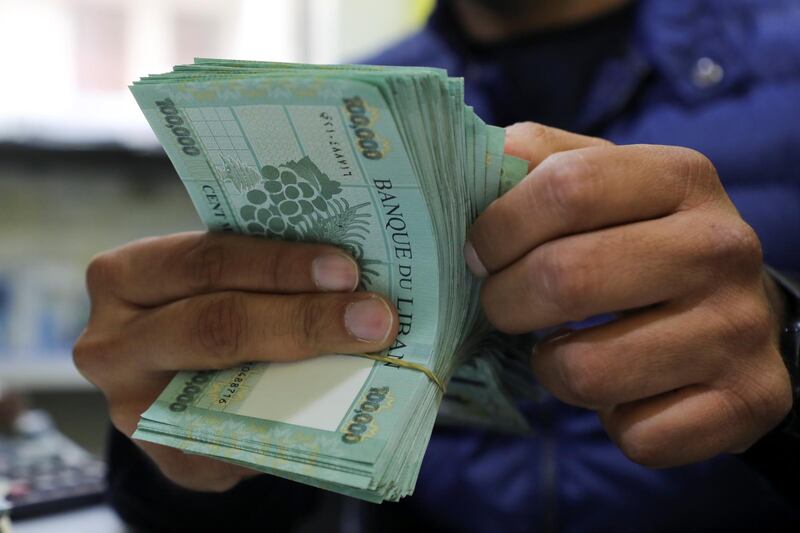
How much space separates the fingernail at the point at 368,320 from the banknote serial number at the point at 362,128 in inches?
4.3

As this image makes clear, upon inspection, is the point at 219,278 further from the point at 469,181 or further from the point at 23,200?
the point at 23,200

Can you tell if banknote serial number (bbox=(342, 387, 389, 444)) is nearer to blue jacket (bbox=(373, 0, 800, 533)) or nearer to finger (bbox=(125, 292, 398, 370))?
finger (bbox=(125, 292, 398, 370))

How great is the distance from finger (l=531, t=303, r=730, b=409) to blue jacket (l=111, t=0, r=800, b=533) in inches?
16.1

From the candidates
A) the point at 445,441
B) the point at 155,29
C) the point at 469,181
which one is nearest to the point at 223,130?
the point at 469,181

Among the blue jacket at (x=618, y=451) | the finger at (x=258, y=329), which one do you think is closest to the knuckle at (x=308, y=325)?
the finger at (x=258, y=329)

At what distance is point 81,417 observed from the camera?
78.5 inches

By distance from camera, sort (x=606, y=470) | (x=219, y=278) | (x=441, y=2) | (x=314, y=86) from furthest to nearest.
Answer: (x=441, y=2), (x=606, y=470), (x=219, y=278), (x=314, y=86)

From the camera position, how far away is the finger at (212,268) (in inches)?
19.1

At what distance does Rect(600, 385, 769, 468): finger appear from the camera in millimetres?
474

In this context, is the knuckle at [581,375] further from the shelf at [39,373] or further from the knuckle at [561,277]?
the shelf at [39,373]

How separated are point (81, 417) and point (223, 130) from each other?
6.00 feet

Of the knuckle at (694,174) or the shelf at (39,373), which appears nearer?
the knuckle at (694,174)

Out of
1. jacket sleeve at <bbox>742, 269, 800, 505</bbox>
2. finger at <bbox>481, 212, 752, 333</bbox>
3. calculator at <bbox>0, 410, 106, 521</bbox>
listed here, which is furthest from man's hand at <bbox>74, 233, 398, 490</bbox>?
jacket sleeve at <bbox>742, 269, 800, 505</bbox>

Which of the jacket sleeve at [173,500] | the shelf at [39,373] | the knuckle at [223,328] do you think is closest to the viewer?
the knuckle at [223,328]
